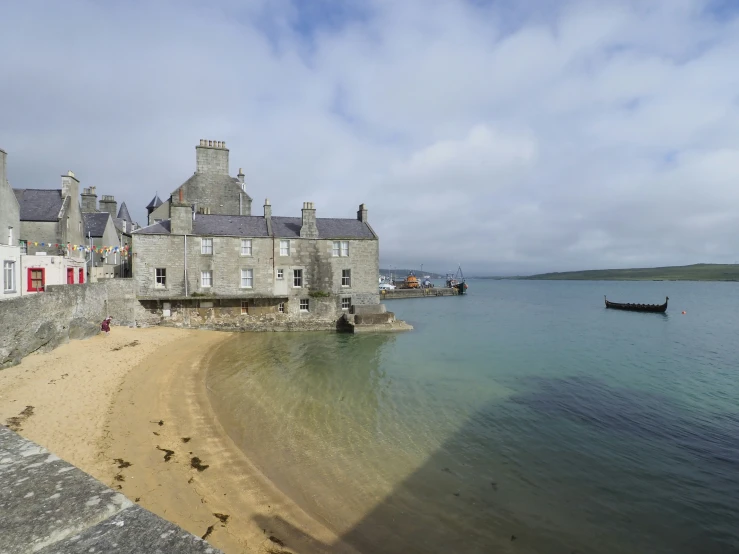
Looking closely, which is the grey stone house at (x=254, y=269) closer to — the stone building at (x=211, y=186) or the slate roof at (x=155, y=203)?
the stone building at (x=211, y=186)

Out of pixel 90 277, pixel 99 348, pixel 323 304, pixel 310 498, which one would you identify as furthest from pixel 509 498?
pixel 90 277

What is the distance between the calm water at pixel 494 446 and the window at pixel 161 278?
27.1 ft

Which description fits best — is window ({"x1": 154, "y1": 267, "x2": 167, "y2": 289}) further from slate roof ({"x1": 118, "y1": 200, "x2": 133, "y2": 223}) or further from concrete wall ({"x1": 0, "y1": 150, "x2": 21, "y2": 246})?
slate roof ({"x1": 118, "y1": 200, "x2": 133, "y2": 223})

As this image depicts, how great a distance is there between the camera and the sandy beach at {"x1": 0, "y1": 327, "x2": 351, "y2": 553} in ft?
24.0

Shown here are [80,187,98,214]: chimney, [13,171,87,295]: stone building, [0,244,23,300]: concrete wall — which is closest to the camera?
[0,244,23,300]: concrete wall

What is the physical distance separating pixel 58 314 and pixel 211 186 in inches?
775

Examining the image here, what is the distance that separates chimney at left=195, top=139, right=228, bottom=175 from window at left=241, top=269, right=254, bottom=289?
40.1 feet

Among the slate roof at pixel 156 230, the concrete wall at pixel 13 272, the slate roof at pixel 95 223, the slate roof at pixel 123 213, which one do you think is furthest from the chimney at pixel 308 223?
the slate roof at pixel 123 213

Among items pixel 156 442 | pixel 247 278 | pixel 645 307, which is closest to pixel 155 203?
pixel 247 278

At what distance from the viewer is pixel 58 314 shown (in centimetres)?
1862

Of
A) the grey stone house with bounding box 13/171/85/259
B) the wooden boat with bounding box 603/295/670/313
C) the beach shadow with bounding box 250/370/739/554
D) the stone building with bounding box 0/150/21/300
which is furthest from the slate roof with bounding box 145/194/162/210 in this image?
the wooden boat with bounding box 603/295/670/313

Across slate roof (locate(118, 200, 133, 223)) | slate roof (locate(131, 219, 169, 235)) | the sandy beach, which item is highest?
slate roof (locate(118, 200, 133, 223))

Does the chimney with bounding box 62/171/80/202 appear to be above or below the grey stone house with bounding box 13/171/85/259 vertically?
above

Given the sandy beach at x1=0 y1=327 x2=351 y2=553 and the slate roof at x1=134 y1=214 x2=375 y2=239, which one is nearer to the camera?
the sandy beach at x1=0 y1=327 x2=351 y2=553
